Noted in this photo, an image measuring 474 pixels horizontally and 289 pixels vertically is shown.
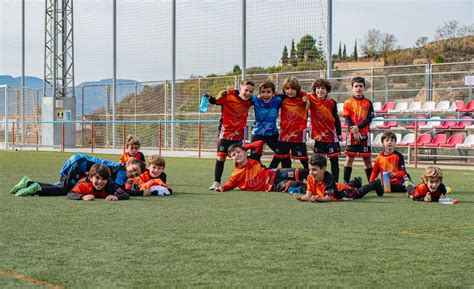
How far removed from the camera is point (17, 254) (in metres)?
4.16

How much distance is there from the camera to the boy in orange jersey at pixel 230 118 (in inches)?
359

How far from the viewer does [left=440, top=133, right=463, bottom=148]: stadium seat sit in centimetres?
1681

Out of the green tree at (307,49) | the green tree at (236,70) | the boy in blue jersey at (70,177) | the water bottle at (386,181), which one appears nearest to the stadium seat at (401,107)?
the green tree at (307,49)

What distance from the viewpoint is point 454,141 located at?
17094mm

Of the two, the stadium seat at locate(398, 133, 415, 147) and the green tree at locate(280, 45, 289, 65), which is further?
the green tree at locate(280, 45, 289, 65)

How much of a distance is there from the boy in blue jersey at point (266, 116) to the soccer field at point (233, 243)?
68.8 inches

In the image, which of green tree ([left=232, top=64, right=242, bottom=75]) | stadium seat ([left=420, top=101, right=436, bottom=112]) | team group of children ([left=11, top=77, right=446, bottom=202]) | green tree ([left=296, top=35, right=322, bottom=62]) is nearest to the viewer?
team group of children ([left=11, top=77, right=446, bottom=202])

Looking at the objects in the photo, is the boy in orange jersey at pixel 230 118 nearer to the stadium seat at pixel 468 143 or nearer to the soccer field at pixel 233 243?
the soccer field at pixel 233 243

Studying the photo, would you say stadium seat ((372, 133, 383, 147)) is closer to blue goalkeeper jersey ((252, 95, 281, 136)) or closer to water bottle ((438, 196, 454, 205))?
blue goalkeeper jersey ((252, 95, 281, 136))

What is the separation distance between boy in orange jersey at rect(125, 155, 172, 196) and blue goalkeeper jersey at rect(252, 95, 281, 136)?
4.71 feet

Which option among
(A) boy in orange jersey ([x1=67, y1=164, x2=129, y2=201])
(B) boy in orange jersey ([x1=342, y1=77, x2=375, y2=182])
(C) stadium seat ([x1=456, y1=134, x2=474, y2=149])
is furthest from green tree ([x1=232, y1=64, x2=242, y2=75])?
(A) boy in orange jersey ([x1=67, y1=164, x2=129, y2=201])

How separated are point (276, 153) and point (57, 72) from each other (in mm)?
21117

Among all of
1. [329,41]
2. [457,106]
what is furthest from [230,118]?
[457,106]

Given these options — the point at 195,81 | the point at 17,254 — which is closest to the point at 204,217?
the point at 17,254
